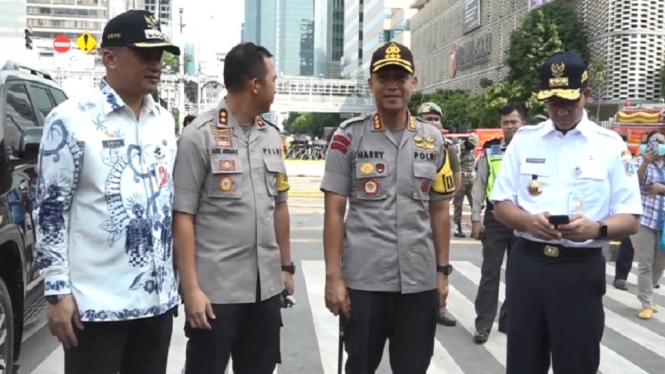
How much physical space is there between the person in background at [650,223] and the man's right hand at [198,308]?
17.3ft

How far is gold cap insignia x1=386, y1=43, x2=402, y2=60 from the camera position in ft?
10.9

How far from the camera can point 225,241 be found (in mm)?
3148

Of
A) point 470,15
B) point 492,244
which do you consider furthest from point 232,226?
point 470,15

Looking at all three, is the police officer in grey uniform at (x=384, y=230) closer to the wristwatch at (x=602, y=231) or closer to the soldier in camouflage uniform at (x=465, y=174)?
the wristwatch at (x=602, y=231)

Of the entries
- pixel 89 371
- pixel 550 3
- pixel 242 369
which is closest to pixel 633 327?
pixel 242 369

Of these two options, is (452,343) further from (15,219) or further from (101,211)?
(101,211)

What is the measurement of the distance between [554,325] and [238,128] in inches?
70.6

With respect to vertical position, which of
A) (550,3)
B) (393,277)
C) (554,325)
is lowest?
(554,325)

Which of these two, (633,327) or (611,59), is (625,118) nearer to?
(633,327)

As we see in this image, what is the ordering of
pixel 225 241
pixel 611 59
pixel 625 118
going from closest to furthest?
pixel 225 241
pixel 625 118
pixel 611 59

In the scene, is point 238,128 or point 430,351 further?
point 430,351

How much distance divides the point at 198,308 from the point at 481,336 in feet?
11.7

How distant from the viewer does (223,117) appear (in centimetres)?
323

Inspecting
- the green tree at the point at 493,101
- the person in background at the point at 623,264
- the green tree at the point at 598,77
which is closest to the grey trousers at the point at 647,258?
the person in background at the point at 623,264
